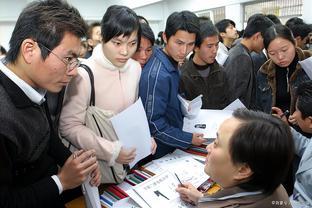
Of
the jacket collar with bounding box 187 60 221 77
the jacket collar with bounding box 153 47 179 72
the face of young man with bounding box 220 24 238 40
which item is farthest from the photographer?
the face of young man with bounding box 220 24 238 40

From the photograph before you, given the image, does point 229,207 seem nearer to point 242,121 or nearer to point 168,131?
point 242,121

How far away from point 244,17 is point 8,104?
6.34 meters

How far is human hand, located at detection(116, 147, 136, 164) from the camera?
1.13 m

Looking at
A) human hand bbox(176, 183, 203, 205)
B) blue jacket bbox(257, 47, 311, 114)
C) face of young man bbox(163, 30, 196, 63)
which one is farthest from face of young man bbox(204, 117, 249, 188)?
blue jacket bbox(257, 47, 311, 114)

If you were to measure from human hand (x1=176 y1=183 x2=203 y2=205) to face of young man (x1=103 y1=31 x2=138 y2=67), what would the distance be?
0.63 metres

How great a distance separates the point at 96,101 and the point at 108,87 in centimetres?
8

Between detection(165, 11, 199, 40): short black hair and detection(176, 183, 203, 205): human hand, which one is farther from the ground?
detection(165, 11, 199, 40): short black hair

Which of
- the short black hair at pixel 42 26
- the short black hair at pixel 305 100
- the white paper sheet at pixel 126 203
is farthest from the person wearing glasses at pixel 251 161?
the short black hair at pixel 305 100

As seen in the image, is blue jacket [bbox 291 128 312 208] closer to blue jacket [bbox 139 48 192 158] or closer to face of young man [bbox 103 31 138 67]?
blue jacket [bbox 139 48 192 158]

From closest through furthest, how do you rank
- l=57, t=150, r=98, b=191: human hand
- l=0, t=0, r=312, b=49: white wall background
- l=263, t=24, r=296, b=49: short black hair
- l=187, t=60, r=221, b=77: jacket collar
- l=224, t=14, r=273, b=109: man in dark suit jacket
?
l=57, t=150, r=98, b=191: human hand, l=187, t=60, r=221, b=77: jacket collar, l=263, t=24, r=296, b=49: short black hair, l=224, t=14, r=273, b=109: man in dark suit jacket, l=0, t=0, r=312, b=49: white wall background

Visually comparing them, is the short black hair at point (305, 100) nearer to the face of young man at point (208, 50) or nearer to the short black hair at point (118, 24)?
the face of young man at point (208, 50)

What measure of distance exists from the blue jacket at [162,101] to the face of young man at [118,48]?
17cm

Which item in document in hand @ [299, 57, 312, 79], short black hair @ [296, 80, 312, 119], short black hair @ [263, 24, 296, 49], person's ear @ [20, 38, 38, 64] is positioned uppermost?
person's ear @ [20, 38, 38, 64]

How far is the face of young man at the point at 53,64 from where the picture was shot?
836mm
